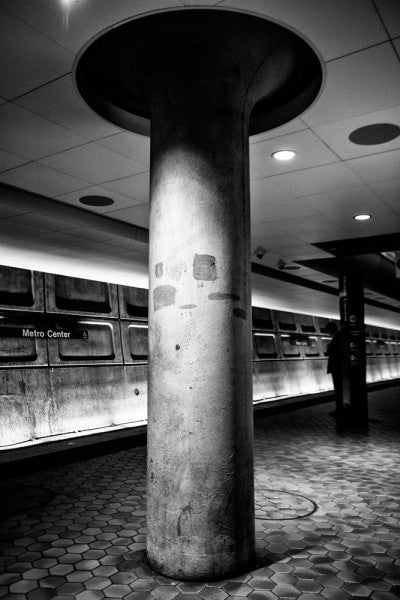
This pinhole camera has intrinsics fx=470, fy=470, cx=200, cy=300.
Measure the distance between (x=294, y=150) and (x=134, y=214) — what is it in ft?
10.1

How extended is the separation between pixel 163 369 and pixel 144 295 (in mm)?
9040

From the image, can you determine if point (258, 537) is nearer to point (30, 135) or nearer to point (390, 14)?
point (390, 14)

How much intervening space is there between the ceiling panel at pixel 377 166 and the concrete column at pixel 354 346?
5.08 meters

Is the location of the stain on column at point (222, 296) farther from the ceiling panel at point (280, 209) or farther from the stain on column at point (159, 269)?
the ceiling panel at point (280, 209)

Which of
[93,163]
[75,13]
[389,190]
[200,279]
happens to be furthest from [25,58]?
[389,190]

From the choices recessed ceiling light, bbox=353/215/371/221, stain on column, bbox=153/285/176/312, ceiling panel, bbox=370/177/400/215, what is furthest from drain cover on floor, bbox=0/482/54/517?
recessed ceiling light, bbox=353/215/371/221

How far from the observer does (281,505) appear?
175 inches

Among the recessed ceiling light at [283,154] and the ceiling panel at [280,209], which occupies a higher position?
the recessed ceiling light at [283,154]

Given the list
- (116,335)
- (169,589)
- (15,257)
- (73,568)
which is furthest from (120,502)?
(15,257)

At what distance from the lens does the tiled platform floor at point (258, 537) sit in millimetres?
2840

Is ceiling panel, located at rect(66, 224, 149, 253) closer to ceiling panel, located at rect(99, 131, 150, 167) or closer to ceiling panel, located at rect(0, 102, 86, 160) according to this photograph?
ceiling panel, located at rect(0, 102, 86, 160)

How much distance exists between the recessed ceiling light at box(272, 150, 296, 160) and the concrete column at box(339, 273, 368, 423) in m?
6.08

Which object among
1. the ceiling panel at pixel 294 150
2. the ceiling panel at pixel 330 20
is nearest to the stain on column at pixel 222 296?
the ceiling panel at pixel 330 20

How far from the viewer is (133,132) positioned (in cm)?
427
